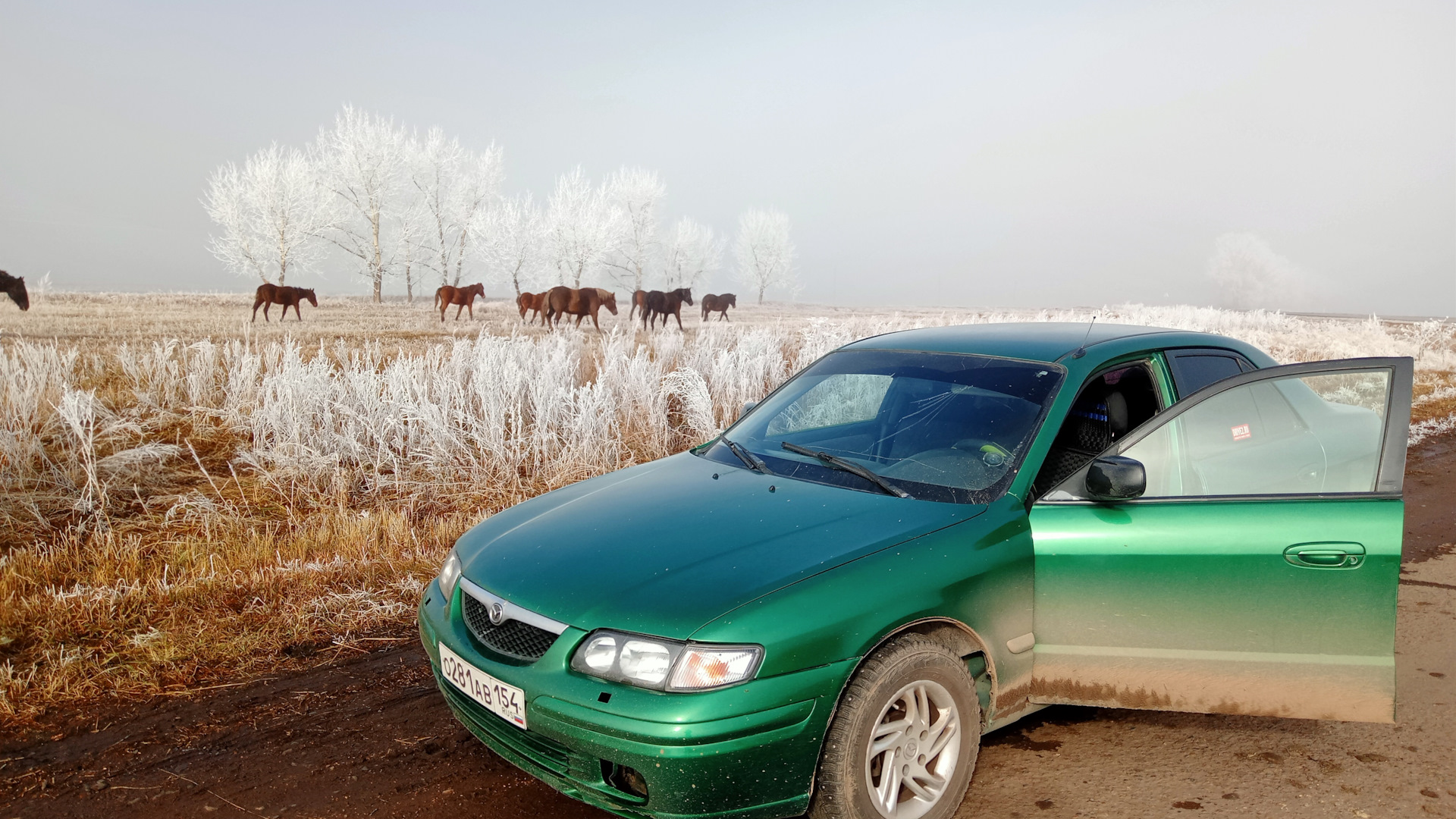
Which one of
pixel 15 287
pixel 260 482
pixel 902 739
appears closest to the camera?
pixel 902 739

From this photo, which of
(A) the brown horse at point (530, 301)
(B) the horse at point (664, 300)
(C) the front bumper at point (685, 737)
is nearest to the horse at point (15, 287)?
(A) the brown horse at point (530, 301)

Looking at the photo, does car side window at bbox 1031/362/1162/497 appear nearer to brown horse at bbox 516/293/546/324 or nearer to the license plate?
the license plate

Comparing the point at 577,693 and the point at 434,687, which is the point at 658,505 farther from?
the point at 434,687

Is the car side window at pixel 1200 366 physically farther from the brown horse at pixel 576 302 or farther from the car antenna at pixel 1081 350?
the brown horse at pixel 576 302

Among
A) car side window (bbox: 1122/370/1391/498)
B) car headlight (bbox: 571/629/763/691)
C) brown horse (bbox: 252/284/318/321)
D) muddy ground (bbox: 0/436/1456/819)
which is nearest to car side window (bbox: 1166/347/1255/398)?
car side window (bbox: 1122/370/1391/498)

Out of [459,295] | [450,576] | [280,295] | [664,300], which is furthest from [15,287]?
[450,576]

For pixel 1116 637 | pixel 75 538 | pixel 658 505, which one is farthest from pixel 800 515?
pixel 75 538

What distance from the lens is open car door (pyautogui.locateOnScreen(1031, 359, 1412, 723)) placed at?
2852 mm

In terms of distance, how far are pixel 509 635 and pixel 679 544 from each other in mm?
583

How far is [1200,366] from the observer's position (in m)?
3.82

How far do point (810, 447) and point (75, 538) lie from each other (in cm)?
464

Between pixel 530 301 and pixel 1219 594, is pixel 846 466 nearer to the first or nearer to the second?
pixel 1219 594

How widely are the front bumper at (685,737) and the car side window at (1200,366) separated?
2.26 m

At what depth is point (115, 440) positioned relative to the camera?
694 centimetres
